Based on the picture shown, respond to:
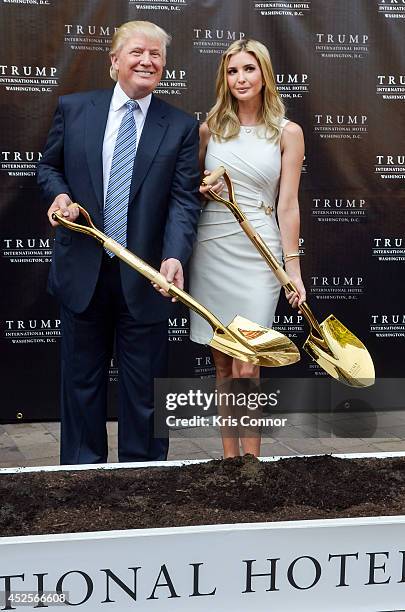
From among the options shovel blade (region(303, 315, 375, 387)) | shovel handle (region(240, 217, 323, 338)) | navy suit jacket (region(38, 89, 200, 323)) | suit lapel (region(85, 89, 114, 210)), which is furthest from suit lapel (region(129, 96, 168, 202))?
shovel blade (region(303, 315, 375, 387))

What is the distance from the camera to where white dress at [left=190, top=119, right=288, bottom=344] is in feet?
9.59

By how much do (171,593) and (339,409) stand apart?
55.0 inches

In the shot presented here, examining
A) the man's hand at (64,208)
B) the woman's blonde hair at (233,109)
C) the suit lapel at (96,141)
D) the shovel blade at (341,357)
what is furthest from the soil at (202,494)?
the woman's blonde hair at (233,109)

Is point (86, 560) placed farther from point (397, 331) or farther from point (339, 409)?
point (397, 331)

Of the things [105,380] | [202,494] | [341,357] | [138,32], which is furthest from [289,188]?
[202,494]

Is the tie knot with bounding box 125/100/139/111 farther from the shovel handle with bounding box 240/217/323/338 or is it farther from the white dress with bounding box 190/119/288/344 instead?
the shovel handle with bounding box 240/217/323/338

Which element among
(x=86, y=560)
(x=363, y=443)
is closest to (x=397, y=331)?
(x=363, y=443)

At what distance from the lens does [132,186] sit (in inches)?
112

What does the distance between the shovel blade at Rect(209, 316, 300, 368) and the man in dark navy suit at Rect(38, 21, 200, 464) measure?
245 millimetres

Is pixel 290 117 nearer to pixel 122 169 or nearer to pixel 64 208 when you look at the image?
pixel 122 169

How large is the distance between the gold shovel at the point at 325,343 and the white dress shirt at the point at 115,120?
0.32m

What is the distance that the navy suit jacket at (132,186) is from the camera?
285 cm

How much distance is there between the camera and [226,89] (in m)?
2.91

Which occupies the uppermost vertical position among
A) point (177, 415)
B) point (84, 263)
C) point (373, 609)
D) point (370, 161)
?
point (370, 161)
